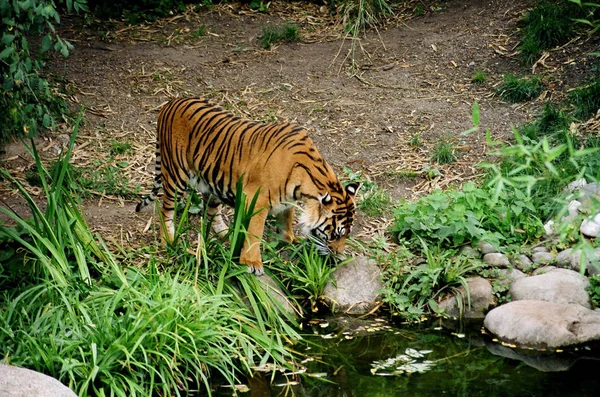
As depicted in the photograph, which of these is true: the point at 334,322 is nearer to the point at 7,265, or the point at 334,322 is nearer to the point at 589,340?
the point at 589,340

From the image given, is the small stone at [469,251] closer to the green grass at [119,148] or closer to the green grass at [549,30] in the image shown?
the green grass at [549,30]

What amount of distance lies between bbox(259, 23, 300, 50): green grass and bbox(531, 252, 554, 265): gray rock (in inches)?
181

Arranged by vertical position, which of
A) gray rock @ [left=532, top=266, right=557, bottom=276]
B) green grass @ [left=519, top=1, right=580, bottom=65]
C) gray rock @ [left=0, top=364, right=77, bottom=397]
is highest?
green grass @ [left=519, top=1, right=580, bottom=65]

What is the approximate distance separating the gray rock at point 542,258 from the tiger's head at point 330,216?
60.9 inches

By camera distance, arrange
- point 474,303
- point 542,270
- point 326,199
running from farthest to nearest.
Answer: point 542,270 → point 474,303 → point 326,199

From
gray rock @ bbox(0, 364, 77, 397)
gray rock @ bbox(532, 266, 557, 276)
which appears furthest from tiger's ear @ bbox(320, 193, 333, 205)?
gray rock @ bbox(0, 364, 77, 397)

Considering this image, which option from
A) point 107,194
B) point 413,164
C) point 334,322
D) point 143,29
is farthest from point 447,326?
point 143,29

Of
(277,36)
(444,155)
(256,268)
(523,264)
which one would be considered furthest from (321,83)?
(256,268)

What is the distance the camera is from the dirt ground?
8062mm

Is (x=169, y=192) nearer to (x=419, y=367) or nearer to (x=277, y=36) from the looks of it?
(x=419, y=367)

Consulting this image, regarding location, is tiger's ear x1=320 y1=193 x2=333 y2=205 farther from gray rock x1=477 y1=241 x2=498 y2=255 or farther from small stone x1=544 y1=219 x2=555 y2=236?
small stone x1=544 y1=219 x2=555 y2=236

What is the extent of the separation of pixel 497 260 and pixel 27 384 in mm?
3723

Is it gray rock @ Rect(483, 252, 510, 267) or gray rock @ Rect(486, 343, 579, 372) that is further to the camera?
gray rock @ Rect(483, 252, 510, 267)

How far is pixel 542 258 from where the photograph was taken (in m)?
6.79
